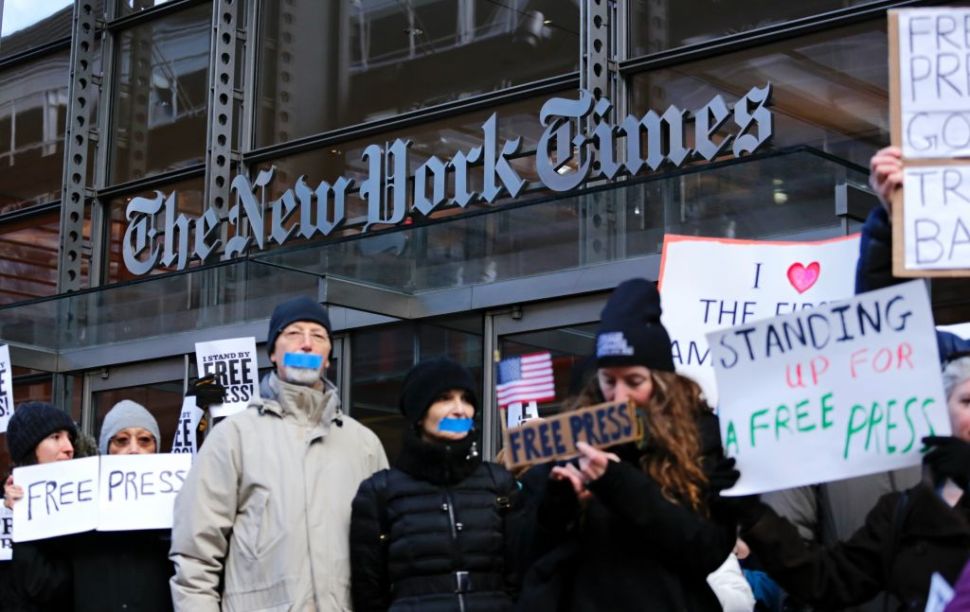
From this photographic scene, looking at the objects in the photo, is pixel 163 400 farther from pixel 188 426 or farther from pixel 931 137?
pixel 931 137

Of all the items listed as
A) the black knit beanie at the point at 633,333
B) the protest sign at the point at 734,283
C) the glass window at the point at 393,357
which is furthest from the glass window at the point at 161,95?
the black knit beanie at the point at 633,333

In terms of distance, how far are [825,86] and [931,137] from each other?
5766 millimetres

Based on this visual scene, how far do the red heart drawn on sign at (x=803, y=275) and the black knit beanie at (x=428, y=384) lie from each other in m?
1.24

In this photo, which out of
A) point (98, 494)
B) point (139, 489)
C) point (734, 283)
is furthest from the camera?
point (139, 489)

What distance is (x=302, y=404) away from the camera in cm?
630

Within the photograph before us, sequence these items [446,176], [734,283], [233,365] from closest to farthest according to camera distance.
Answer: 1. [734,283]
2. [233,365]
3. [446,176]

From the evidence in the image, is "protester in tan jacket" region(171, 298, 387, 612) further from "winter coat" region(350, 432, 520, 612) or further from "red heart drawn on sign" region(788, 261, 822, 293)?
"red heart drawn on sign" region(788, 261, 822, 293)

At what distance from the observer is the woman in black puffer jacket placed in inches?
228

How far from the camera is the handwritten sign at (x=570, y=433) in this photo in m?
4.46

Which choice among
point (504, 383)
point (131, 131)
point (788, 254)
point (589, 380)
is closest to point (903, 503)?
point (589, 380)

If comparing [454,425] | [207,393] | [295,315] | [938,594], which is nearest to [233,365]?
[207,393]

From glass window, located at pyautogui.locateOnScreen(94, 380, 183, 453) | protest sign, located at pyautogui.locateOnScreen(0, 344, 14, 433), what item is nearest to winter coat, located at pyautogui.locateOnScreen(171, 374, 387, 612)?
protest sign, located at pyautogui.locateOnScreen(0, 344, 14, 433)

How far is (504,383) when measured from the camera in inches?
272

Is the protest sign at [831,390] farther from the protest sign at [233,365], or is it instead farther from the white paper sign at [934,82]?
the protest sign at [233,365]
